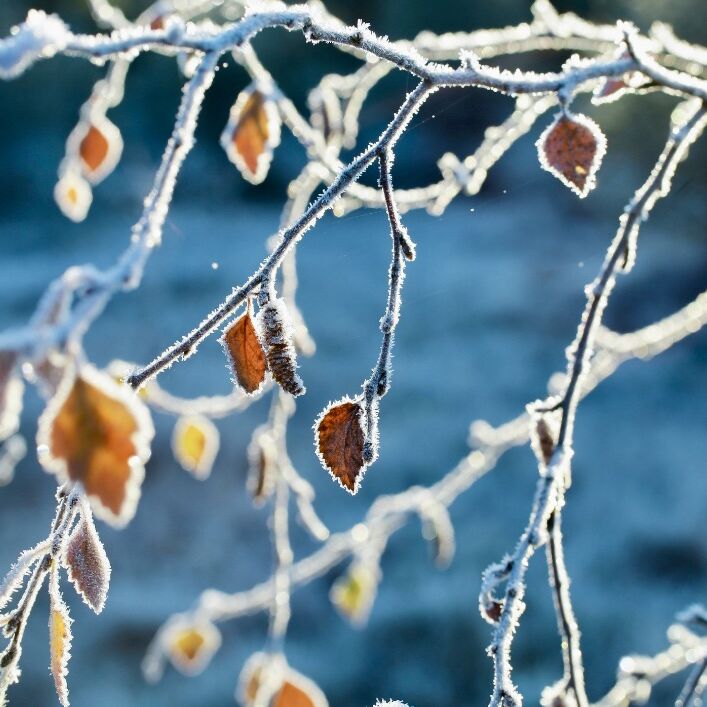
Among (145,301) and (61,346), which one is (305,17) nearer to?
(61,346)

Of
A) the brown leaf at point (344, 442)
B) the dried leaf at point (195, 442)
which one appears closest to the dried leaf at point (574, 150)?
the brown leaf at point (344, 442)

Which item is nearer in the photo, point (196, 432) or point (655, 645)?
point (196, 432)

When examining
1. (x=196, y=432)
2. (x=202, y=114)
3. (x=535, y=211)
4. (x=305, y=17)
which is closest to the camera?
(x=305, y=17)

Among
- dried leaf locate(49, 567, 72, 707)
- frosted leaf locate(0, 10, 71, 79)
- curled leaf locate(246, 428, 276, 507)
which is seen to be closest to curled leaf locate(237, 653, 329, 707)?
curled leaf locate(246, 428, 276, 507)

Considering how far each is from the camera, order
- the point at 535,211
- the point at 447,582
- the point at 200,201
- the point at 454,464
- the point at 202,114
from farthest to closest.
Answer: the point at 202,114, the point at 200,201, the point at 535,211, the point at 454,464, the point at 447,582

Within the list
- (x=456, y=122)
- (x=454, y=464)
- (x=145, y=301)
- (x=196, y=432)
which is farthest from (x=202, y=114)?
(x=196, y=432)

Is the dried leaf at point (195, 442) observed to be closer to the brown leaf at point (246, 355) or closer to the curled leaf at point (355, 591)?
the curled leaf at point (355, 591)
